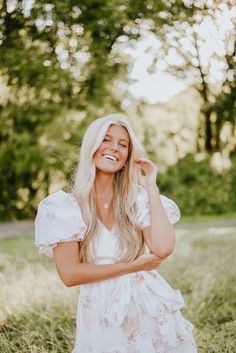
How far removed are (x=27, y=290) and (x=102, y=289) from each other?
91.0 inches

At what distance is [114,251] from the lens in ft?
7.95

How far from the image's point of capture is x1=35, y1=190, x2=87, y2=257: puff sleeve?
2.32 meters

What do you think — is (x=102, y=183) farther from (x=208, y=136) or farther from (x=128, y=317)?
(x=208, y=136)

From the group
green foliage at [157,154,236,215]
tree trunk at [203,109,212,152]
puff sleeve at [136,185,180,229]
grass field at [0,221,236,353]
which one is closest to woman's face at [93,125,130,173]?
puff sleeve at [136,185,180,229]

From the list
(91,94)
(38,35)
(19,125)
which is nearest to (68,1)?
(38,35)

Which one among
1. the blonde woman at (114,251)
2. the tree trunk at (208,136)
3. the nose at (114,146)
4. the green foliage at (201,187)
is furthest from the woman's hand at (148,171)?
the green foliage at (201,187)

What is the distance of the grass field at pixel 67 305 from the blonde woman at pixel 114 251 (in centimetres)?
87

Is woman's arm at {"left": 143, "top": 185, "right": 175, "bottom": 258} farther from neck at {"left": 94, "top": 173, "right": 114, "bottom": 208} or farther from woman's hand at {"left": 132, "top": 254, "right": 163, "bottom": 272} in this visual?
neck at {"left": 94, "top": 173, "right": 114, "bottom": 208}

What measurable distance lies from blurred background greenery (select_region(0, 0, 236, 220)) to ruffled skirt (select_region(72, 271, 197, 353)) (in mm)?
976

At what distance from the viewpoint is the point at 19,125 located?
1055 cm

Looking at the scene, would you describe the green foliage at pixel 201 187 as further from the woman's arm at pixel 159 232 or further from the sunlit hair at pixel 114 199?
the woman's arm at pixel 159 232

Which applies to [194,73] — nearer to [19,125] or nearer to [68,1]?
[68,1]

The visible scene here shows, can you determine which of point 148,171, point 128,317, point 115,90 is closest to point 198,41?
point 148,171

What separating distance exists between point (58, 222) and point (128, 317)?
1.37 ft
